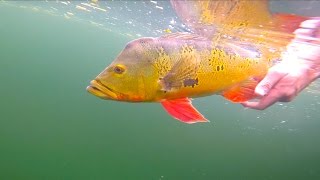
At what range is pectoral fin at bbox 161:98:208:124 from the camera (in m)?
1.78

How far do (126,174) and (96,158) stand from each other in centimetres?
460

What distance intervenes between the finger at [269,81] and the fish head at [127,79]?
35.5 inches

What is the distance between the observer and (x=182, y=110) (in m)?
1.79

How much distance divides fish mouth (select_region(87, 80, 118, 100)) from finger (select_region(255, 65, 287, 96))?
1089 millimetres

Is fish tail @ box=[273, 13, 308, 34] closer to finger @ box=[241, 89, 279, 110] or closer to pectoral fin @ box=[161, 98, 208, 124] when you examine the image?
finger @ box=[241, 89, 279, 110]

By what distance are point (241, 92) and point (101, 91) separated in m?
0.93

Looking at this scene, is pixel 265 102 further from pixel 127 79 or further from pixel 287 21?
pixel 287 21

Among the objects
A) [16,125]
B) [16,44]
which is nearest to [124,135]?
[16,125]

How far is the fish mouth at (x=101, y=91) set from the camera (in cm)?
173

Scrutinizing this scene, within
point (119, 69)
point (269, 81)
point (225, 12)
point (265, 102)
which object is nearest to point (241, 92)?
point (269, 81)

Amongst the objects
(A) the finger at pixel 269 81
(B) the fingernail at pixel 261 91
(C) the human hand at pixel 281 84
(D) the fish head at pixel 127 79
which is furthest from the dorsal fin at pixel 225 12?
(D) the fish head at pixel 127 79

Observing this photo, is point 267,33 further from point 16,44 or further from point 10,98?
point 16,44

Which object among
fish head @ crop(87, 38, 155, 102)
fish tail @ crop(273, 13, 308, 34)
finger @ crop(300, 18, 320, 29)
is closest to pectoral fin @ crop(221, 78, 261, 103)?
fish head @ crop(87, 38, 155, 102)

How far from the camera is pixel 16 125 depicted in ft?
146
